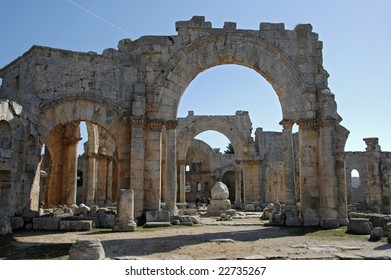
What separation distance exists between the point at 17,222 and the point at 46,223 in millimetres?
841

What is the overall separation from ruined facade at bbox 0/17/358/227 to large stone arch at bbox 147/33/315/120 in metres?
0.04

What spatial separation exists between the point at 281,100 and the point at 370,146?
1211cm

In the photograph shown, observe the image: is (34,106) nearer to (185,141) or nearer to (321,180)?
(321,180)

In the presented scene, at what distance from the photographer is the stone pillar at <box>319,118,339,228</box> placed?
1253cm

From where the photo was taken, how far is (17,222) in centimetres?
1109

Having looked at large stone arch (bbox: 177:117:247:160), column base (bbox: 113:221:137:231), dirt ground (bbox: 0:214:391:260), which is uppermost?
large stone arch (bbox: 177:117:247:160)

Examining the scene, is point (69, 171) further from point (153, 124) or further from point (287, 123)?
point (287, 123)

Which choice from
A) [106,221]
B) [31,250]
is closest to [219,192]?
[106,221]

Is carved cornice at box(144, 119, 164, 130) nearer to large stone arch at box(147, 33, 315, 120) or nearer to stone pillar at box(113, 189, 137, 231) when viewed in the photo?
large stone arch at box(147, 33, 315, 120)

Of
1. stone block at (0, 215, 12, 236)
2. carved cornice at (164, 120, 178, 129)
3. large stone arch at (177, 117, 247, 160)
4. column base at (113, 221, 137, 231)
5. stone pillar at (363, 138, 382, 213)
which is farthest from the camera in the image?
large stone arch at (177, 117, 247, 160)

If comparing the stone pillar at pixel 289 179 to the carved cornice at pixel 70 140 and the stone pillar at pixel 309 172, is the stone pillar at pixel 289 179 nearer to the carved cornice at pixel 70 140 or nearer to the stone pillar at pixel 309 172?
the stone pillar at pixel 309 172

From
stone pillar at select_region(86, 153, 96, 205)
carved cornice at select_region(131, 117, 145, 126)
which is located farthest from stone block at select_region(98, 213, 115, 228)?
stone pillar at select_region(86, 153, 96, 205)

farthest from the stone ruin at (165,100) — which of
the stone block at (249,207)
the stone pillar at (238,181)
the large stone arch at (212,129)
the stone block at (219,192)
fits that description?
the stone pillar at (238,181)

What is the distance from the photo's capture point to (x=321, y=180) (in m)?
12.9
